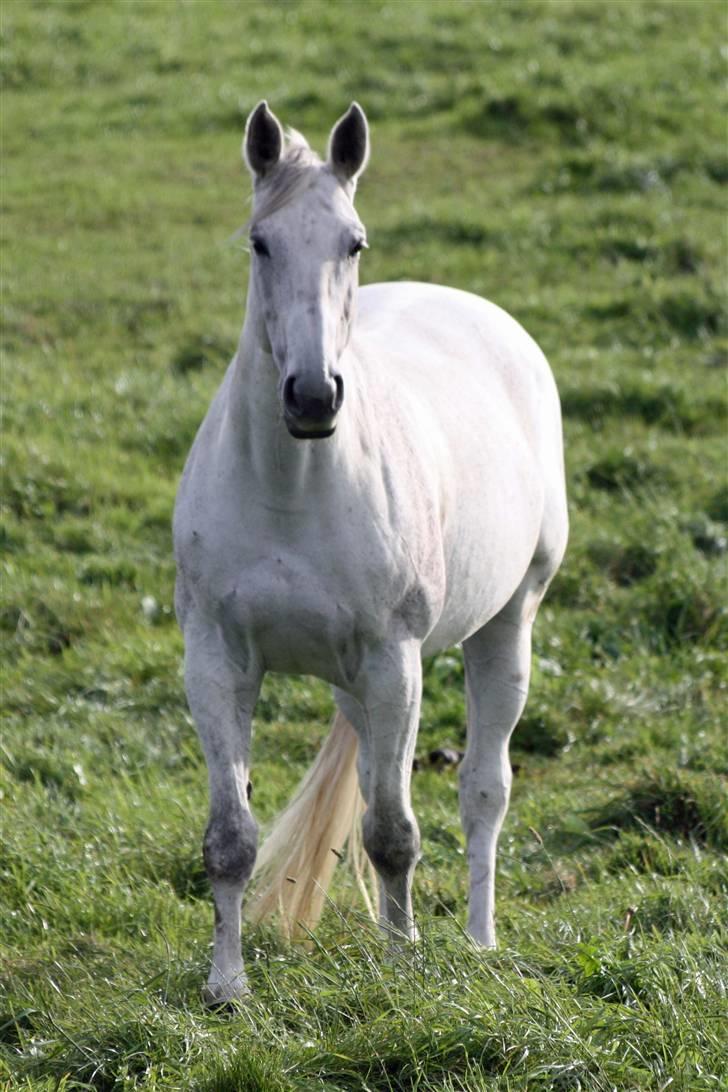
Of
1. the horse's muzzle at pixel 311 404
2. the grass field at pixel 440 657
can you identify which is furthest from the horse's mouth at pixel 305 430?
the grass field at pixel 440 657

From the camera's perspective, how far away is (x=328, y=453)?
3.73 metres

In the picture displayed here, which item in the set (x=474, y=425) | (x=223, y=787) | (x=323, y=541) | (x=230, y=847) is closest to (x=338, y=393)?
(x=323, y=541)

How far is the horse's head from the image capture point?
327 centimetres

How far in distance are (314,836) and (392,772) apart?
0.60 metres

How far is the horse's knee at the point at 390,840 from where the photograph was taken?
401cm

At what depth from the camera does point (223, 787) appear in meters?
3.84

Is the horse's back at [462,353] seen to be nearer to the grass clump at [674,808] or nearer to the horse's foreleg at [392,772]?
the horse's foreleg at [392,772]

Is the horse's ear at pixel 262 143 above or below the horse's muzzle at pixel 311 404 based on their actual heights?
above

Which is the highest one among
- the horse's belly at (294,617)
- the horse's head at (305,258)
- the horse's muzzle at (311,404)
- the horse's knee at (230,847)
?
the horse's head at (305,258)

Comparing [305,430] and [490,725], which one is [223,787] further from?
[490,725]

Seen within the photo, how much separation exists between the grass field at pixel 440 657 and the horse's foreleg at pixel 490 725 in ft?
0.70

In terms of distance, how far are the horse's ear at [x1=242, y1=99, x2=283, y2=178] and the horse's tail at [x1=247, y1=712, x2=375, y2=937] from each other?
63.8 inches

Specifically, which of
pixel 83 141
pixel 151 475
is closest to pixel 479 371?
pixel 151 475

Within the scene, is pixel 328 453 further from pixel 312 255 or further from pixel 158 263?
pixel 158 263
